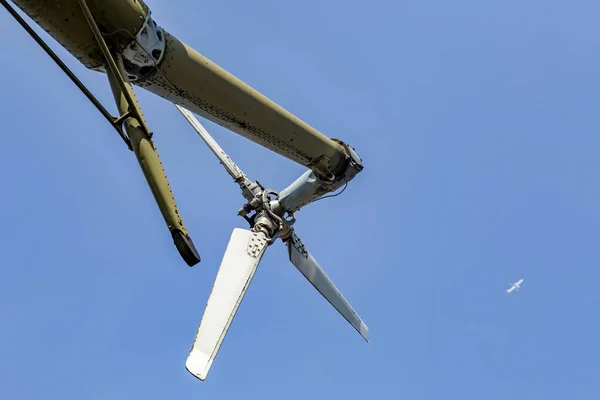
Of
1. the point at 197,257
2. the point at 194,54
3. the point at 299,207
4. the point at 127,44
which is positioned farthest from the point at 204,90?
the point at 299,207

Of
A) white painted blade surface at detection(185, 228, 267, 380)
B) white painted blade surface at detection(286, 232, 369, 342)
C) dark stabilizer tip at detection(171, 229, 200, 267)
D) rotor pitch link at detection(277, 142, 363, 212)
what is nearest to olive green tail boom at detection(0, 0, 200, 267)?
dark stabilizer tip at detection(171, 229, 200, 267)

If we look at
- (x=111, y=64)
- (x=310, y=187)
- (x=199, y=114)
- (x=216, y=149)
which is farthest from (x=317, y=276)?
(x=111, y=64)

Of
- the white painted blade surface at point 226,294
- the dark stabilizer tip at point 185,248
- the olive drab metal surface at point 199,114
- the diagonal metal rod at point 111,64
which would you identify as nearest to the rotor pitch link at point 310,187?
the olive drab metal surface at point 199,114

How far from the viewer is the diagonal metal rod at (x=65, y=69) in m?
9.37

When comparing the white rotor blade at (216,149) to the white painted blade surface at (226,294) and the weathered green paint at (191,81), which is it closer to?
the white painted blade surface at (226,294)

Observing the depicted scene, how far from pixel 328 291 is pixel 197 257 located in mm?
12535

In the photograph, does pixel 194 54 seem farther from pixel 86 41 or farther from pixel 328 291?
pixel 328 291

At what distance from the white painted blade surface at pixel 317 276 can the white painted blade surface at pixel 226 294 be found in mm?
1758

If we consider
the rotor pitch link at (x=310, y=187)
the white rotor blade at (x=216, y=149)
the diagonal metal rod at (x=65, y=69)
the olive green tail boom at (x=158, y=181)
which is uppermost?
the white rotor blade at (x=216, y=149)

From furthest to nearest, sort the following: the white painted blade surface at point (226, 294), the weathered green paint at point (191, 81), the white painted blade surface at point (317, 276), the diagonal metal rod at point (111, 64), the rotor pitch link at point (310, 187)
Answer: the white painted blade surface at point (317, 276) < the rotor pitch link at point (310, 187) < the white painted blade surface at point (226, 294) < the weathered green paint at point (191, 81) < the diagonal metal rod at point (111, 64)

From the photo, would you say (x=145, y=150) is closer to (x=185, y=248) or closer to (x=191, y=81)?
(x=185, y=248)

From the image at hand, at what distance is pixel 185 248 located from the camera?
30.7 feet

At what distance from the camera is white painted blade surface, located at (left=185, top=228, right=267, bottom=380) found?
14391 millimetres

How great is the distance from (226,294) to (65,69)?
8.60m
